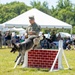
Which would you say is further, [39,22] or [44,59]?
[39,22]

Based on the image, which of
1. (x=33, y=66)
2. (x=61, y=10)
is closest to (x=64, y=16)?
(x=61, y=10)

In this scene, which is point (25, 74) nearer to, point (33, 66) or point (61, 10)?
point (33, 66)

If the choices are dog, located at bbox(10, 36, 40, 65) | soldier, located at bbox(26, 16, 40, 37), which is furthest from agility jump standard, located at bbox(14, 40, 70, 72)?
soldier, located at bbox(26, 16, 40, 37)

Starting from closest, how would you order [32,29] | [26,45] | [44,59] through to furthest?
[26,45] < [32,29] < [44,59]

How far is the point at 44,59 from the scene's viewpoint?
10.3 meters

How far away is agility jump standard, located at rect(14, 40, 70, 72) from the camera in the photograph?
9.96 meters

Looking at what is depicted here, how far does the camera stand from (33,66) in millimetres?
10523

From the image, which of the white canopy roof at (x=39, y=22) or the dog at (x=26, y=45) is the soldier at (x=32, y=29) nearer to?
the dog at (x=26, y=45)

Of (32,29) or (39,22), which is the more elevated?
(39,22)

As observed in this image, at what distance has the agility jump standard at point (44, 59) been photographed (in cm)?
996

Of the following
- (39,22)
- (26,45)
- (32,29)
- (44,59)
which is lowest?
(44,59)

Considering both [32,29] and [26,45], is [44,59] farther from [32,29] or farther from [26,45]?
[32,29]

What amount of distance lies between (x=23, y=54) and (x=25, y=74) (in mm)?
1214

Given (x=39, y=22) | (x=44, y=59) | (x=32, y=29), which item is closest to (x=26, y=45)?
(x=32, y=29)
